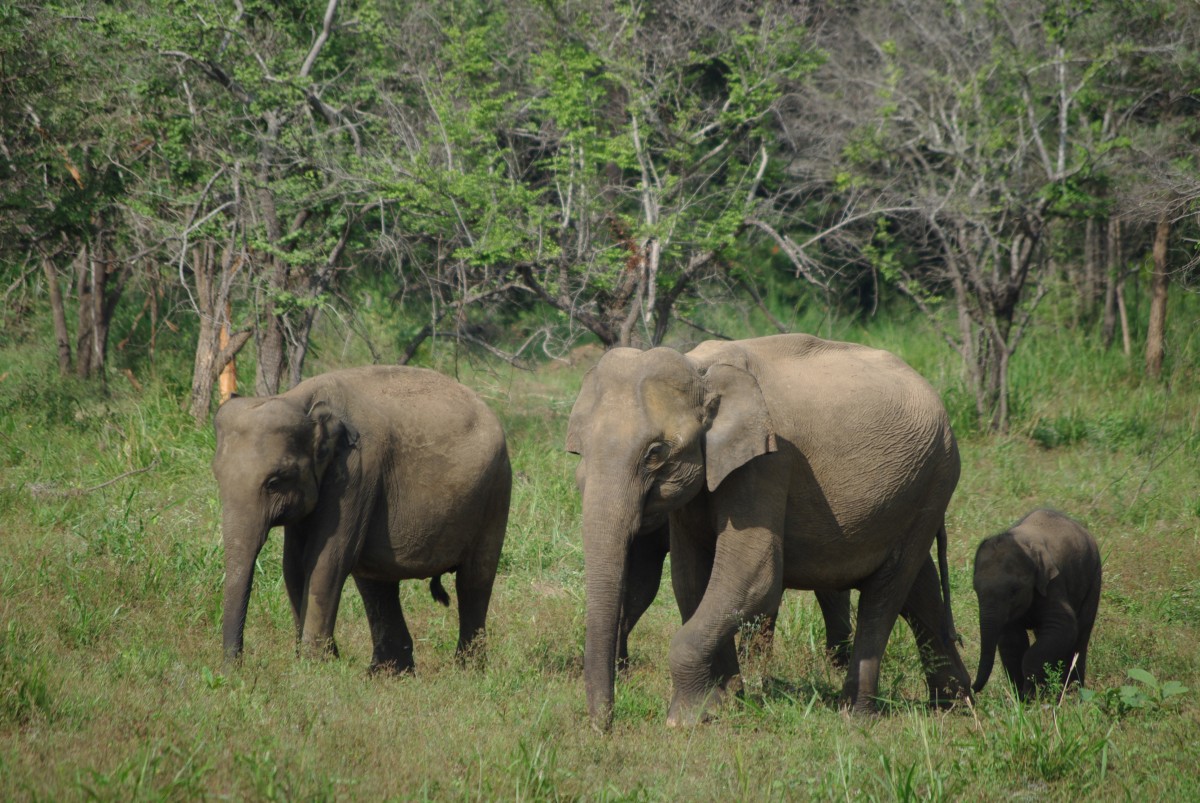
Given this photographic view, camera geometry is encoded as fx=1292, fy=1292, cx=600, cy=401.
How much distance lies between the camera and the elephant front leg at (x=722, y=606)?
536 cm

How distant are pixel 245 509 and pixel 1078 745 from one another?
372 cm

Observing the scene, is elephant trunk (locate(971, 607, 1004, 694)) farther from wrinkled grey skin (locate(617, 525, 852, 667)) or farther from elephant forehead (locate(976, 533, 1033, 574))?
wrinkled grey skin (locate(617, 525, 852, 667))

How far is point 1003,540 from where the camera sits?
7.48 metres

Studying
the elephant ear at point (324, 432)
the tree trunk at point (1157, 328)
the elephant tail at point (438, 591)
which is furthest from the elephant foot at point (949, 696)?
the tree trunk at point (1157, 328)

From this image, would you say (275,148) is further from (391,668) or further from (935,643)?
(935,643)

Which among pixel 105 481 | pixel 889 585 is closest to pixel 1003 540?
pixel 889 585

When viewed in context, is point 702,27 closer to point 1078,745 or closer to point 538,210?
point 538,210

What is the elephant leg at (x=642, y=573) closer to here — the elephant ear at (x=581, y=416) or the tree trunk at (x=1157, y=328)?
the elephant ear at (x=581, y=416)

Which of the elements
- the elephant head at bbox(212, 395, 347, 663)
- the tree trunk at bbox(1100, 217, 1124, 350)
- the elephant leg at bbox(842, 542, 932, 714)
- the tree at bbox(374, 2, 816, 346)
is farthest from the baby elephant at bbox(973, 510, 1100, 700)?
the tree trunk at bbox(1100, 217, 1124, 350)

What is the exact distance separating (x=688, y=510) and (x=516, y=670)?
161cm

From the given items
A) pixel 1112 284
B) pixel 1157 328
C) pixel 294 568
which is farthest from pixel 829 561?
pixel 1112 284

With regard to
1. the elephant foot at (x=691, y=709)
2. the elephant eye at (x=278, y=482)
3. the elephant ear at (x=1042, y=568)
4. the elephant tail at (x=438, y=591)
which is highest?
the elephant eye at (x=278, y=482)

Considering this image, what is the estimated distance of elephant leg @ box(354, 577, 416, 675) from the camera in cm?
700

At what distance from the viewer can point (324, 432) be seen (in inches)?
247
